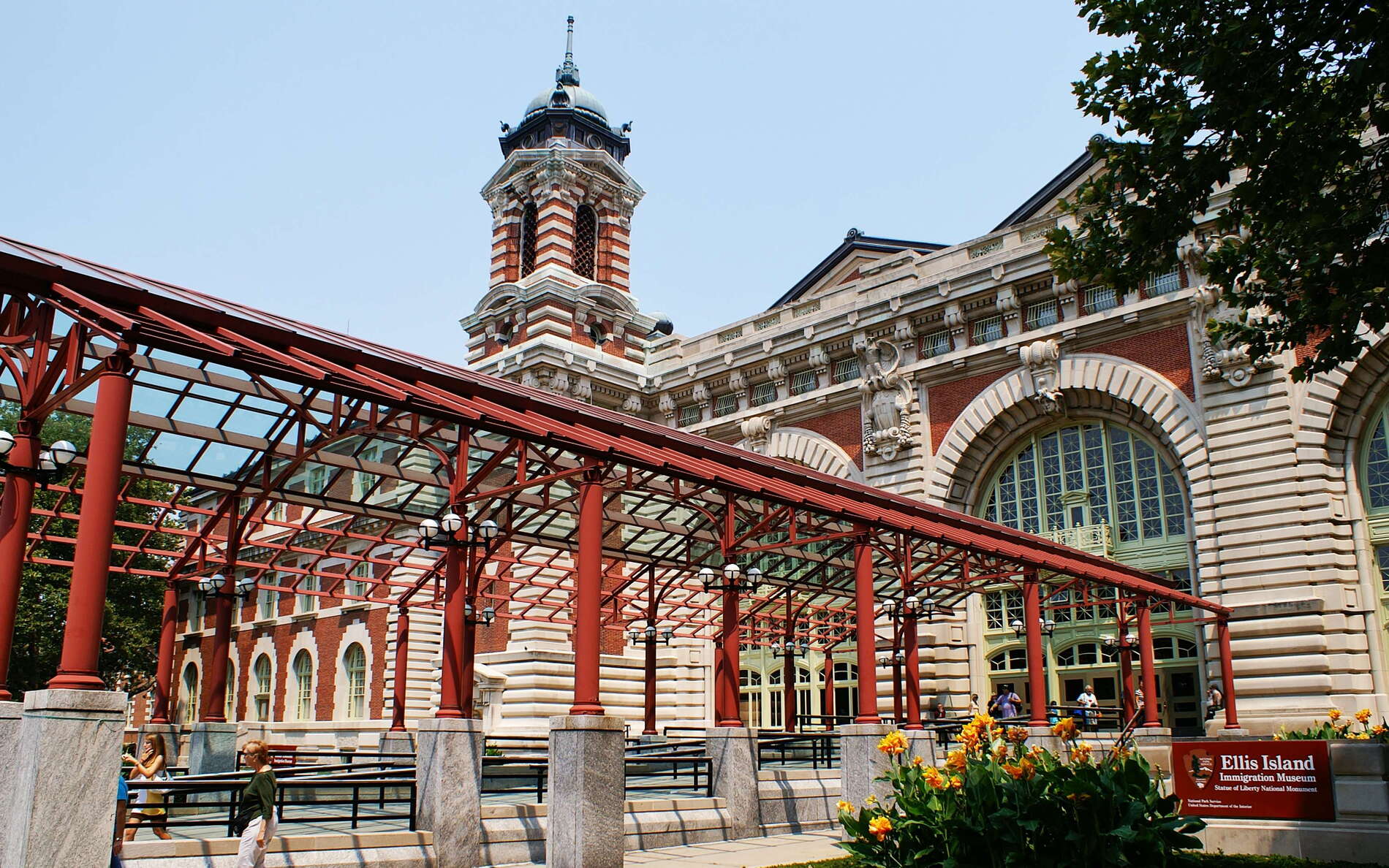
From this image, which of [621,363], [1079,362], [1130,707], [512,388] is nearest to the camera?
[512,388]

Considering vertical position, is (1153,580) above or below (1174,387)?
below

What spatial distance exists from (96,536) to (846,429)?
30.2 metres

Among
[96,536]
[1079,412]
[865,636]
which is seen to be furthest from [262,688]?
[96,536]

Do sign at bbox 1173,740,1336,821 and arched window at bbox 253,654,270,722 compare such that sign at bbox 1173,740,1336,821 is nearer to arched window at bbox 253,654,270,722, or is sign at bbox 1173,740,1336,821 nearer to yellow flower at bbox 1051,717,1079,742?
yellow flower at bbox 1051,717,1079,742

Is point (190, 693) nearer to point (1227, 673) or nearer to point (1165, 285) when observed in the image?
point (1227, 673)

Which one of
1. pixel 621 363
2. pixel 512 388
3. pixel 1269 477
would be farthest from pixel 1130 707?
pixel 621 363

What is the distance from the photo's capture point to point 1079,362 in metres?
33.6

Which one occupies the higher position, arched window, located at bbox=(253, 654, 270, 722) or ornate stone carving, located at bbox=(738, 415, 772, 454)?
ornate stone carving, located at bbox=(738, 415, 772, 454)

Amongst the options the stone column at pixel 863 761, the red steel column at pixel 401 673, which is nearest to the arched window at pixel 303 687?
the red steel column at pixel 401 673

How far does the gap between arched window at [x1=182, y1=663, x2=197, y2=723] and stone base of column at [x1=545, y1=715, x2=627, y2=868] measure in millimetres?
46681

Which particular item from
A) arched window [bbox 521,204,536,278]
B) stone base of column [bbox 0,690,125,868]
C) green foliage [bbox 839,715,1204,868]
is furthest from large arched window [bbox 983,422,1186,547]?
stone base of column [bbox 0,690,125,868]

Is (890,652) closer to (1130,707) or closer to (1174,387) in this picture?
(1130,707)

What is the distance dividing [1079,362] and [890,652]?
11.0m

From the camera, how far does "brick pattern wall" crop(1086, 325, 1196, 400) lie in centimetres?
3131
